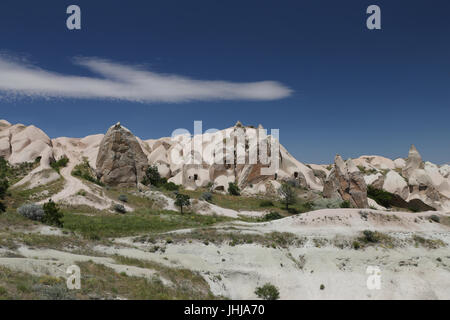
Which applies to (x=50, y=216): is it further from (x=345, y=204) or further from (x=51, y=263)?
(x=345, y=204)

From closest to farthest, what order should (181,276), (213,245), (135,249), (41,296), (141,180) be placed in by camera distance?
(41,296)
(181,276)
(135,249)
(213,245)
(141,180)

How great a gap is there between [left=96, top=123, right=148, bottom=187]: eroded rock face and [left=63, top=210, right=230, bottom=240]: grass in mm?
19035

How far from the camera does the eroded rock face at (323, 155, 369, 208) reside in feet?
174

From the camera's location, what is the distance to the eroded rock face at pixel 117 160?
64250 mm

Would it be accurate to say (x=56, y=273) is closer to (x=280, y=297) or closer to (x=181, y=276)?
(x=181, y=276)

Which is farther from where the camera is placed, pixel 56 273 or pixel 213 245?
pixel 213 245

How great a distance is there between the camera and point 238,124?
3497 inches

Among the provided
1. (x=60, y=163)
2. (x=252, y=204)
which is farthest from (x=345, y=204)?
(x=60, y=163)

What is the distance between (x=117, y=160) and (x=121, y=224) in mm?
29314

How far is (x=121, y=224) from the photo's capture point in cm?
3816

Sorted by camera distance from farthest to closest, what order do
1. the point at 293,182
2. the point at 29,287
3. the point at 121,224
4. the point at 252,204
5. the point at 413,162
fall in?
the point at 293,182
the point at 413,162
the point at 252,204
the point at 121,224
the point at 29,287
